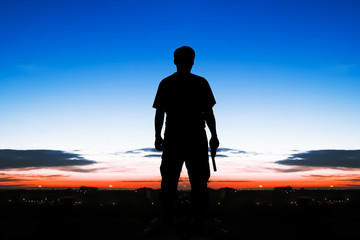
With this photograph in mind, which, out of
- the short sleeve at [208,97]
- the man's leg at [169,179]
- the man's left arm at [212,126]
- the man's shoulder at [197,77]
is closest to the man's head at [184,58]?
the man's shoulder at [197,77]

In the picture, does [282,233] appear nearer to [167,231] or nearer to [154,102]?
[167,231]

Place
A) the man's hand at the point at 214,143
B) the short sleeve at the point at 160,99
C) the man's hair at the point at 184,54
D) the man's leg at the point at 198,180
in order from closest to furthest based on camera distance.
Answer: the man's leg at the point at 198,180
the man's hair at the point at 184,54
the short sleeve at the point at 160,99
the man's hand at the point at 214,143

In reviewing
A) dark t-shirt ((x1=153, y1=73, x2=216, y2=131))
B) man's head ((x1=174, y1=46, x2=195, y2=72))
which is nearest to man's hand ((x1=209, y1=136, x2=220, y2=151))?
dark t-shirt ((x1=153, y1=73, x2=216, y2=131))

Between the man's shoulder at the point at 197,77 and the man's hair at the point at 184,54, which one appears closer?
the man's hair at the point at 184,54

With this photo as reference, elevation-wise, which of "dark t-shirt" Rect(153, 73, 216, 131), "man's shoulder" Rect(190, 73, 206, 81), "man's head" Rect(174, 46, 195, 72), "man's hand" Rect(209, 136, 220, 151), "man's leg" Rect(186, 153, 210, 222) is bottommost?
"man's leg" Rect(186, 153, 210, 222)

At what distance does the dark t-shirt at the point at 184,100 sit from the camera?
6.56m

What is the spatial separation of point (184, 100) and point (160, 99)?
1.86ft

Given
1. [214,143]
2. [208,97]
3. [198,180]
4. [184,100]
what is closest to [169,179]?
[198,180]

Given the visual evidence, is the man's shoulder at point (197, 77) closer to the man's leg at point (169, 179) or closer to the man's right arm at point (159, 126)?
the man's right arm at point (159, 126)

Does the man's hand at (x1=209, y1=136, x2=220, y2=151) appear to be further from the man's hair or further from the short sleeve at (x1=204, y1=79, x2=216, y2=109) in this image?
the man's hair

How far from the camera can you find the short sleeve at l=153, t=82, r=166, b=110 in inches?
269

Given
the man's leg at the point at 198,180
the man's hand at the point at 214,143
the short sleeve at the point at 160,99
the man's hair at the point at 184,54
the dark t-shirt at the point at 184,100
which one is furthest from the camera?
the man's hand at the point at 214,143

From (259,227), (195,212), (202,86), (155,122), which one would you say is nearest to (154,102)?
(155,122)

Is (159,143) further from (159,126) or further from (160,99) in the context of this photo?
(160,99)
